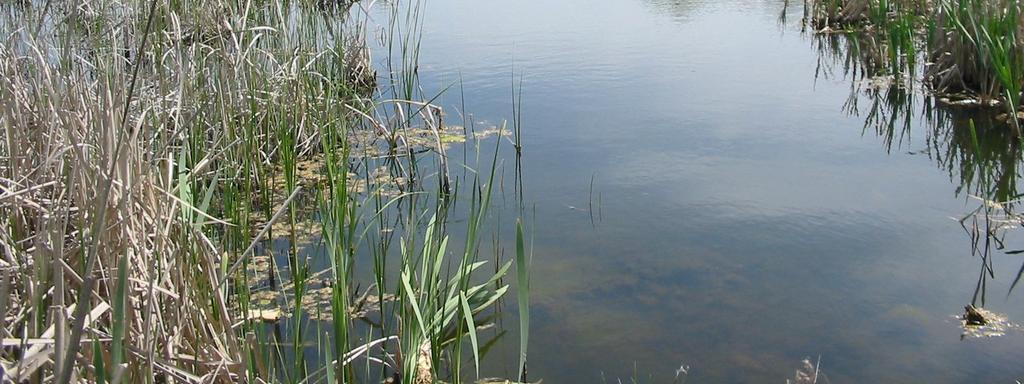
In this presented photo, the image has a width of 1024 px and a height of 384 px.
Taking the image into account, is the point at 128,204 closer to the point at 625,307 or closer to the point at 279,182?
the point at 625,307

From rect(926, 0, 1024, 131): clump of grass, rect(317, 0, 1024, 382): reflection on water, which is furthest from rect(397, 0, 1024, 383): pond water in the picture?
rect(926, 0, 1024, 131): clump of grass

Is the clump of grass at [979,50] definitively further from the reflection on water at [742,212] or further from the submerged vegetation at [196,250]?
the submerged vegetation at [196,250]

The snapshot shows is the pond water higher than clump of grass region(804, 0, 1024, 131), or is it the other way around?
clump of grass region(804, 0, 1024, 131)

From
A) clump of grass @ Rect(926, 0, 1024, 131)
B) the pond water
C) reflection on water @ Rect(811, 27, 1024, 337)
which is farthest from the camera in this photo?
clump of grass @ Rect(926, 0, 1024, 131)

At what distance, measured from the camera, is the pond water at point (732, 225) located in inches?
91.9

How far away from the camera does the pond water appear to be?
2.33 metres

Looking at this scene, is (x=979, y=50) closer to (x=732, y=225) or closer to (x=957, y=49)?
(x=957, y=49)

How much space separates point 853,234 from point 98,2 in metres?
2.97

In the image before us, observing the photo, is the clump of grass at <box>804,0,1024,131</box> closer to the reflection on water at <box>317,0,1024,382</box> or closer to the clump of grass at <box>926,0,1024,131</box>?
the clump of grass at <box>926,0,1024,131</box>

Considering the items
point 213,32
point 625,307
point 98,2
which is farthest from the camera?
point 213,32

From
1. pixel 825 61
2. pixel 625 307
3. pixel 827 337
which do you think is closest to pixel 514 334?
pixel 625 307

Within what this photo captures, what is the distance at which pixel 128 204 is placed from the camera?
68.2 inches

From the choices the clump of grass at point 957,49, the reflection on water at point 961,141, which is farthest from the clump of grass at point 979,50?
the reflection on water at point 961,141

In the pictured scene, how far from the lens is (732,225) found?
124 inches
